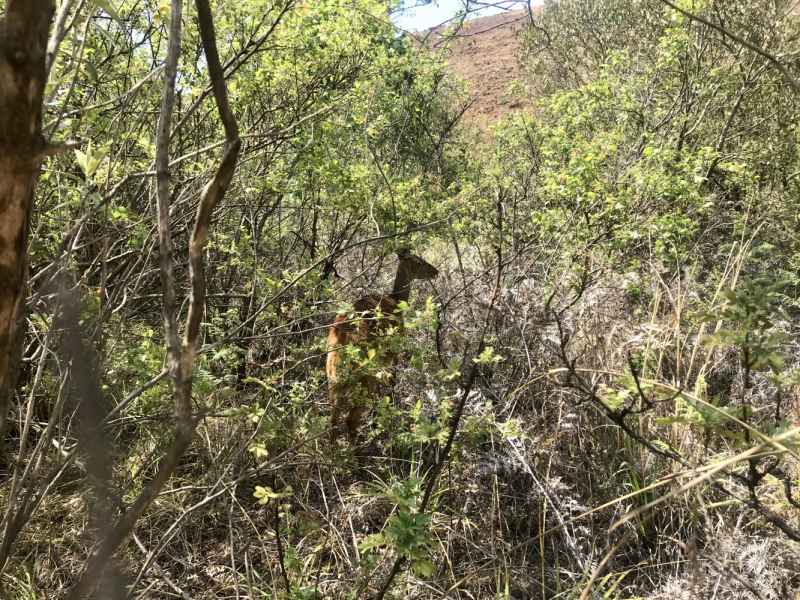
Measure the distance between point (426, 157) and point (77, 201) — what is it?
8.09m

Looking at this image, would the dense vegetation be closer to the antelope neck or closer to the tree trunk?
the tree trunk

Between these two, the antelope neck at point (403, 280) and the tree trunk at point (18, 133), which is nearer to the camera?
the tree trunk at point (18, 133)

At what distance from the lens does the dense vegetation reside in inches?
53.1

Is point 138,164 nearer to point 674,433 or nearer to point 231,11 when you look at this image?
point 231,11

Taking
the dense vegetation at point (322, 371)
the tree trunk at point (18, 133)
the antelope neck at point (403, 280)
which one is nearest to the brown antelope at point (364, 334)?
the antelope neck at point (403, 280)

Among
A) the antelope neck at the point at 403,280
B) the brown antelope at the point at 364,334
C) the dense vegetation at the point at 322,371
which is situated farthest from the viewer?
the antelope neck at the point at 403,280

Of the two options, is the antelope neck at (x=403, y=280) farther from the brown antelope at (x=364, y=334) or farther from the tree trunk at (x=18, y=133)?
the tree trunk at (x=18, y=133)

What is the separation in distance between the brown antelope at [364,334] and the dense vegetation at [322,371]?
0.42 ft

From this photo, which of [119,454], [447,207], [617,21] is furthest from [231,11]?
[617,21]

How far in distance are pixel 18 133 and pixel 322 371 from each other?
8.84 ft

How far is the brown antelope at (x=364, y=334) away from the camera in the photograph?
109 inches

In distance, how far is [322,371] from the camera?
321 centimetres

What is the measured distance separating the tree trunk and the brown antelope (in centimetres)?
141

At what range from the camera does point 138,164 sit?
9.78 feet
